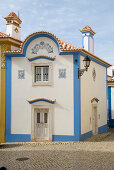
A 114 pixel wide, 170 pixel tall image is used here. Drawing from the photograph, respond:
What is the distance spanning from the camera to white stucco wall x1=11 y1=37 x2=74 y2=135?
14.4 metres

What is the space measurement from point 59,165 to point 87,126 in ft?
20.9

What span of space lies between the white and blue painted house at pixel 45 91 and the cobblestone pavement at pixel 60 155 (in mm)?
850

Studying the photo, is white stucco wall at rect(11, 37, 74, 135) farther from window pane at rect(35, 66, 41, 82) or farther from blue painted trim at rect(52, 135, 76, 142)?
window pane at rect(35, 66, 41, 82)

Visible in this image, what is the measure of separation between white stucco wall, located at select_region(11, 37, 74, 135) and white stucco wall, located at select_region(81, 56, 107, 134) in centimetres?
101

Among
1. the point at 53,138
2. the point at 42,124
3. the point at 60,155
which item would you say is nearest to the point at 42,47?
the point at 42,124

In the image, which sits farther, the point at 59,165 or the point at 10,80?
the point at 10,80

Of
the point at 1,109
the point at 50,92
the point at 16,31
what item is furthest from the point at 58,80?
the point at 16,31

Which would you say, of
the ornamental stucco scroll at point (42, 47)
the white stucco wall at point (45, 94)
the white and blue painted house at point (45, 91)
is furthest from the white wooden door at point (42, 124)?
the ornamental stucco scroll at point (42, 47)

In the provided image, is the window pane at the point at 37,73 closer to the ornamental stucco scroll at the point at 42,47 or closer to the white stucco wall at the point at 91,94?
the ornamental stucco scroll at the point at 42,47

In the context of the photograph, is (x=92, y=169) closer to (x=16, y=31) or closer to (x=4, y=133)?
(x=4, y=133)

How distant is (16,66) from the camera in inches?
588

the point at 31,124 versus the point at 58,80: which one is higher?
the point at 58,80

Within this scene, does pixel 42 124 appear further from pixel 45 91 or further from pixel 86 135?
pixel 86 135

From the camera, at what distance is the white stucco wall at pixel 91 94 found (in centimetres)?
1514
